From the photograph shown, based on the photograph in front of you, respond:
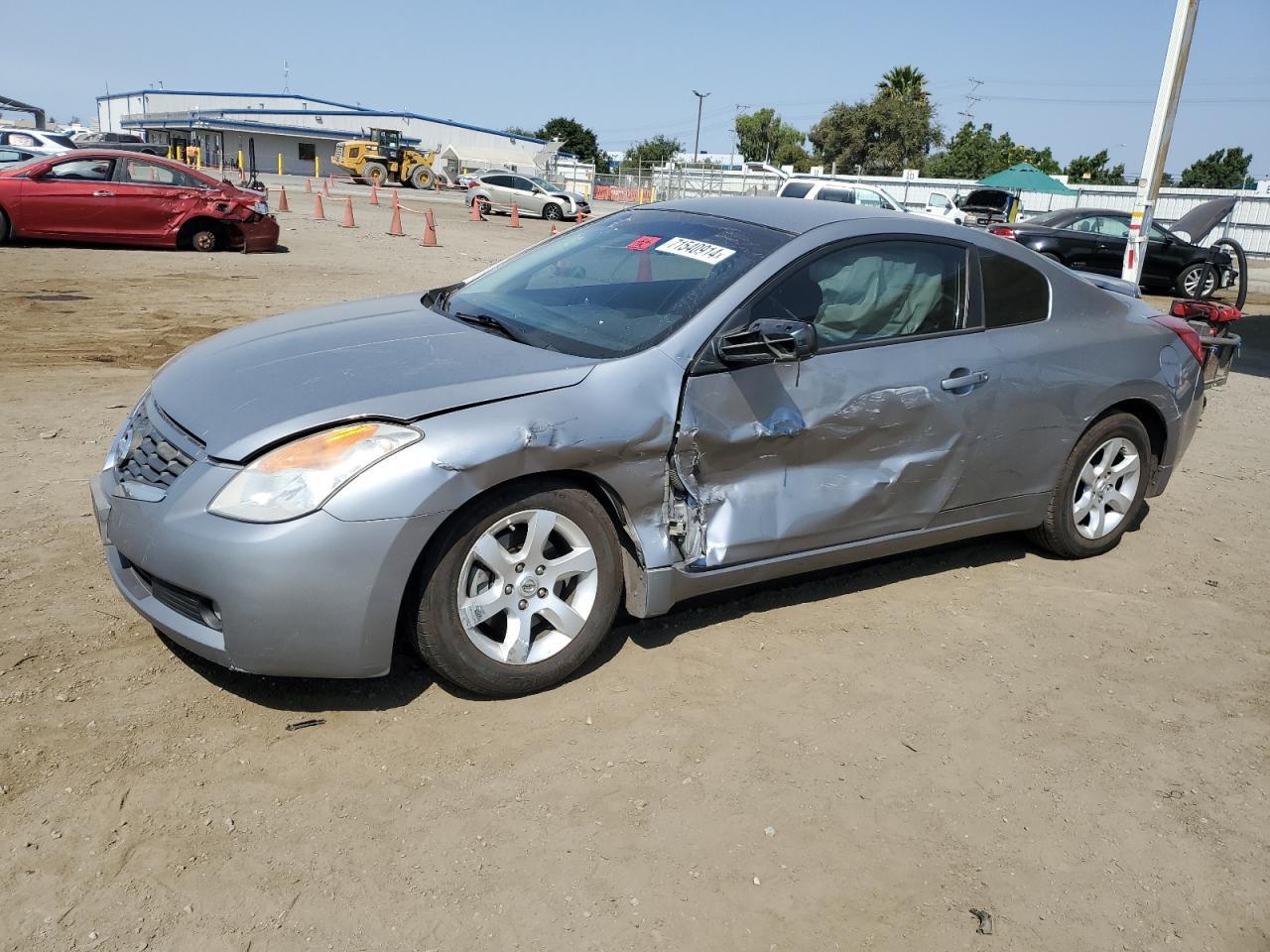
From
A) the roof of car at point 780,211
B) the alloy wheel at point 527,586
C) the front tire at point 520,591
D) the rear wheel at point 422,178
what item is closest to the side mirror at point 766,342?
the roof of car at point 780,211

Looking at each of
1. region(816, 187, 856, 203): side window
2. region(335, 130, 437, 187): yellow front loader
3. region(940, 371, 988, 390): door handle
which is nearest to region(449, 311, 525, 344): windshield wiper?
region(940, 371, 988, 390): door handle

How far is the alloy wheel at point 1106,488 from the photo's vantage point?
493cm

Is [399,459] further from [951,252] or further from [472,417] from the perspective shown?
[951,252]

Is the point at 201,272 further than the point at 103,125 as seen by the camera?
No

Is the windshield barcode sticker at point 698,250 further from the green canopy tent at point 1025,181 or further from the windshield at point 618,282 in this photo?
the green canopy tent at point 1025,181

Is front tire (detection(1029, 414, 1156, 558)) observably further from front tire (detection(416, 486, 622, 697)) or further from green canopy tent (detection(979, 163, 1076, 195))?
green canopy tent (detection(979, 163, 1076, 195))

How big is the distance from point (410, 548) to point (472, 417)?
1.46 ft

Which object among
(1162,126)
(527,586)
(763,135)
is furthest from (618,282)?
(763,135)

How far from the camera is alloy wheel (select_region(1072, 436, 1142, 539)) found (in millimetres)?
4926

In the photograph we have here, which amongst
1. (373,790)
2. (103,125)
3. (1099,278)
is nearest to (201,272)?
(1099,278)

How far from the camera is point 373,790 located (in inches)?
114

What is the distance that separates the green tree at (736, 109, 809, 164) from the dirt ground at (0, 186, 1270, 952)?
11438 centimetres

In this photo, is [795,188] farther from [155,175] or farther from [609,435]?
[609,435]

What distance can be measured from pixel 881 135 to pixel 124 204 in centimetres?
6517
